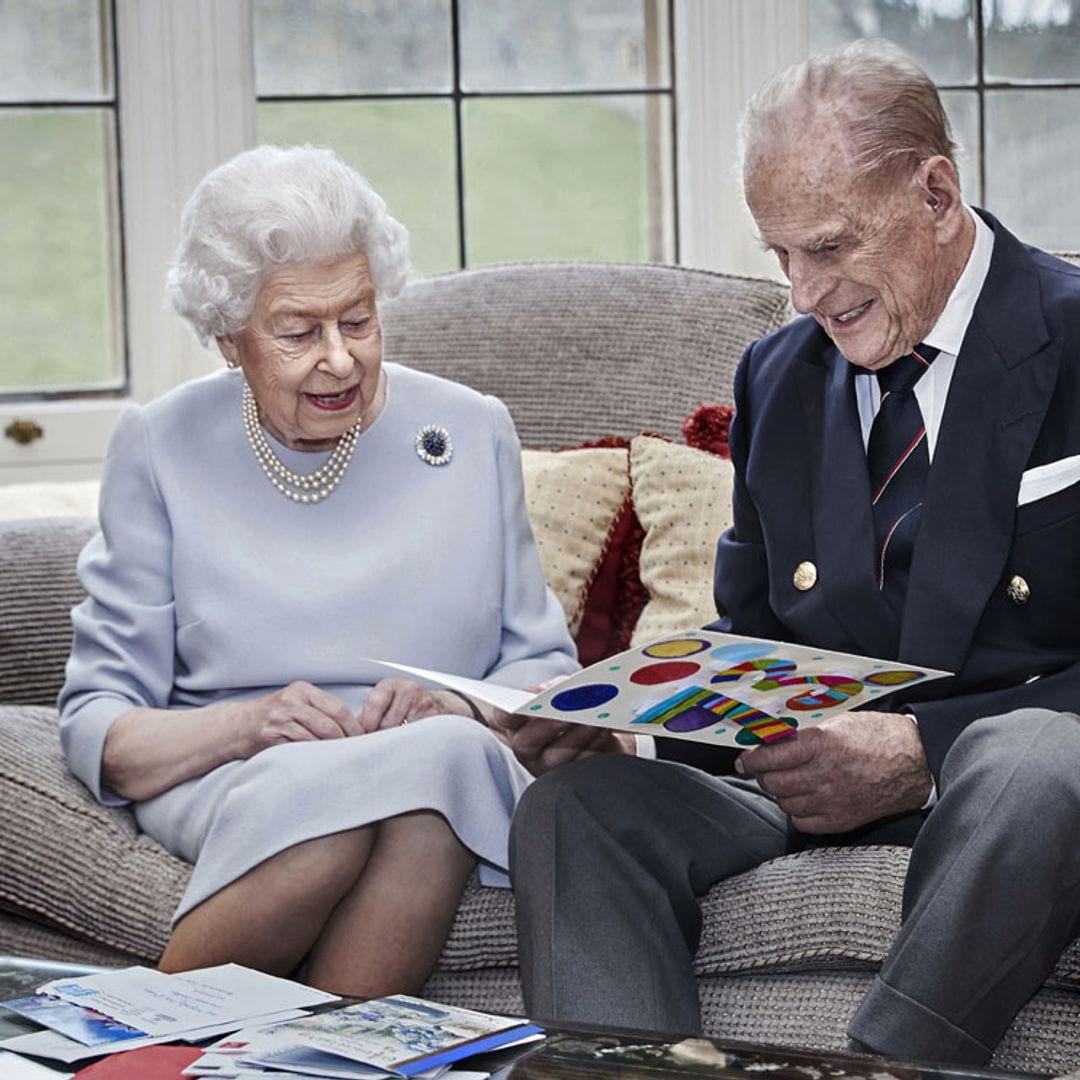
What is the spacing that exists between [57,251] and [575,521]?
55.7 inches

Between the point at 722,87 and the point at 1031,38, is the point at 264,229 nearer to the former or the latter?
the point at 722,87

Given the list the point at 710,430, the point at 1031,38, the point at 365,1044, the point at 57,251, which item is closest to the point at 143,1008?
the point at 365,1044

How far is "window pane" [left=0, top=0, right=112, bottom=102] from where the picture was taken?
127 inches

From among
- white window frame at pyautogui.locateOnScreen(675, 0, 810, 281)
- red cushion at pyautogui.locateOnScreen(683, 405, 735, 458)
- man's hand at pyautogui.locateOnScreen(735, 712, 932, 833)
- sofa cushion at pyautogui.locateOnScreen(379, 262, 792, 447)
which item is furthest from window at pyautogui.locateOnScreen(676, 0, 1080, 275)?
man's hand at pyautogui.locateOnScreen(735, 712, 932, 833)

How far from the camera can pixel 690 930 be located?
171 centimetres

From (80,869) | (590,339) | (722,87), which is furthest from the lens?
(722,87)

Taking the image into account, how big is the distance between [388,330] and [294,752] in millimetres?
969

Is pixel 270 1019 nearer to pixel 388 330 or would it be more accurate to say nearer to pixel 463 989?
pixel 463 989

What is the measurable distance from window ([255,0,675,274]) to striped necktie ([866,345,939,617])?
1680mm

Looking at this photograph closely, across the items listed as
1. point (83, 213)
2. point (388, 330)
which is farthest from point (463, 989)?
point (83, 213)

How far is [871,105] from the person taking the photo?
171cm

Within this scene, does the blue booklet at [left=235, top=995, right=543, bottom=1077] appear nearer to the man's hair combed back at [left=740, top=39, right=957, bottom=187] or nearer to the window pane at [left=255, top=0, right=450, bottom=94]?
the man's hair combed back at [left=740, top=39, right=957, bottom=187]

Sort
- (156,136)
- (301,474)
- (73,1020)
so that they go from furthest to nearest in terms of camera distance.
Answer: (156,136), (301,474), (73,1020)

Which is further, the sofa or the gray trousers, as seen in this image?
the sofa
